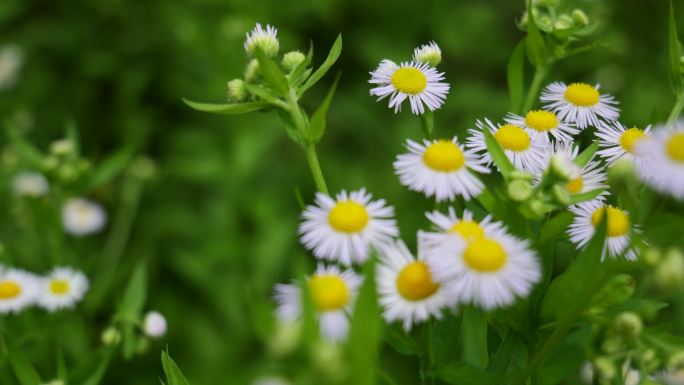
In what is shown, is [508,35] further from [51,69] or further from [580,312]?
[580,312]

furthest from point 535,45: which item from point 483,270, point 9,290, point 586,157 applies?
point 9,290

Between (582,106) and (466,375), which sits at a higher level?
(582,106)

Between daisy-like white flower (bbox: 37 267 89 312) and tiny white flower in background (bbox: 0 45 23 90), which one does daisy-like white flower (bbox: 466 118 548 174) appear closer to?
daisy-like white flower (bbox: 37 267 89 312)

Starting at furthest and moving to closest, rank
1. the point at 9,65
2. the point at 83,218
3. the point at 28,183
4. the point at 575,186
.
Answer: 1. the point at 9,65
2. the point at 83,218
3. the point at 28,183
4. the point at 575,186

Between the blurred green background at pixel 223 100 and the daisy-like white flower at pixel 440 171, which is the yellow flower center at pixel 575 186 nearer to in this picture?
the daisy-like white flower at pixel 440 171

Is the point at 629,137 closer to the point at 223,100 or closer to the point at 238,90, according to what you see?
the point at 238,90

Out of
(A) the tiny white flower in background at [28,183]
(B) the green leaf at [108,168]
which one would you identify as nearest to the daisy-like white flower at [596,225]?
(B) the green leaf at [108,168]
